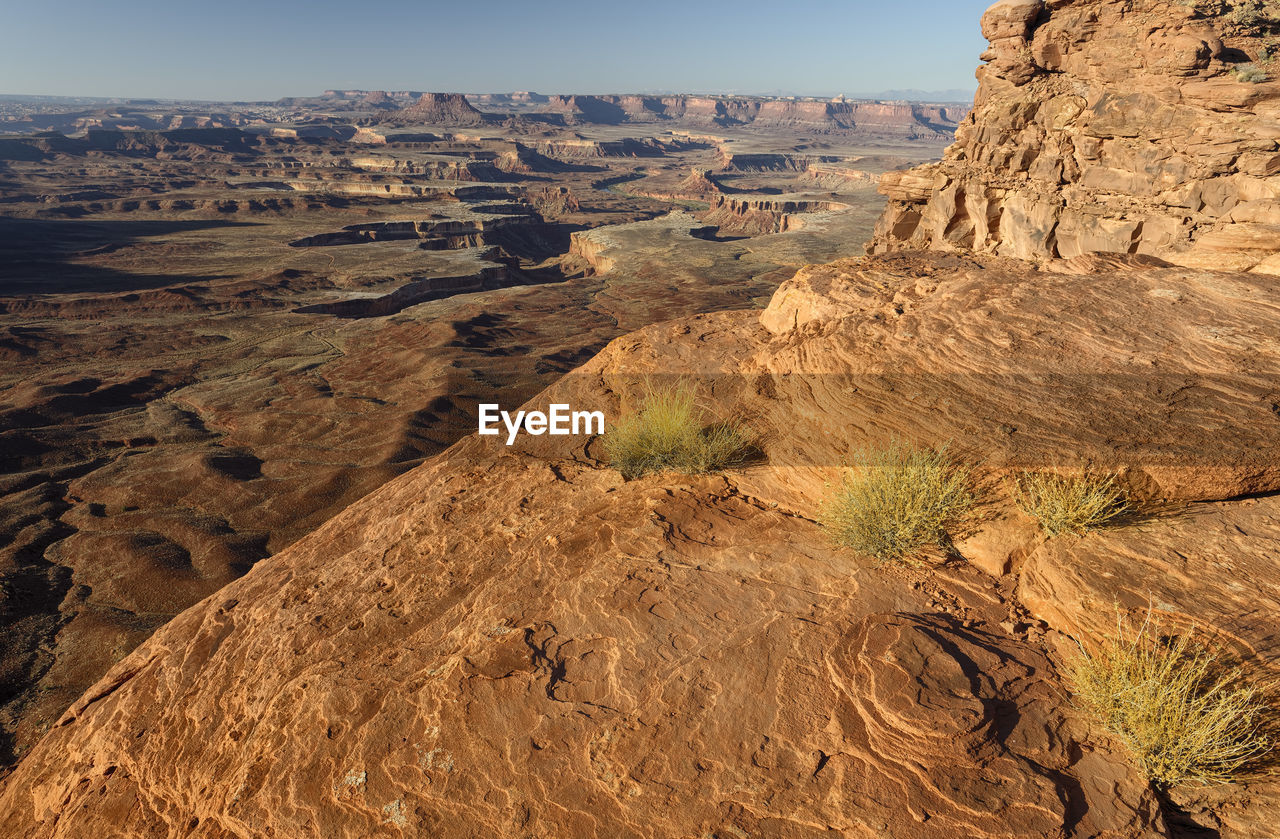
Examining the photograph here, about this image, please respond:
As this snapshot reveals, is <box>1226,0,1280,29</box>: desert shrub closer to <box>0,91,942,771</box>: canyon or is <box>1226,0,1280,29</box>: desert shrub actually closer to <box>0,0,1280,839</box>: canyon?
<box>0,0,1280,839</box>: canyon

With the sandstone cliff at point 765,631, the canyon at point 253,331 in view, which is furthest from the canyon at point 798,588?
the canyon at point 253,331

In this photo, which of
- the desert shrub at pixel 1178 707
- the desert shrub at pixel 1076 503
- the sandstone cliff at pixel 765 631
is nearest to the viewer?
the desert shrub at pixel 1178 707

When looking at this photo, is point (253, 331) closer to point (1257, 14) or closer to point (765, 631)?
point (765, 631)

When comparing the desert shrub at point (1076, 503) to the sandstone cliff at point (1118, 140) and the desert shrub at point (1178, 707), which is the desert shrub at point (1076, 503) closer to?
the desert shrub at point (1178, 707)

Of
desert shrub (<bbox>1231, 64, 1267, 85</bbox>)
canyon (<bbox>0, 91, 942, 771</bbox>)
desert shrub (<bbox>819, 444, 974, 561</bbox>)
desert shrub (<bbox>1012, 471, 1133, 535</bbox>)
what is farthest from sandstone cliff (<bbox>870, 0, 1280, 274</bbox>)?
canyon (<bbox>0, 91, 942, 771</bbox>)

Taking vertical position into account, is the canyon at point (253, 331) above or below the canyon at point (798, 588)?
below

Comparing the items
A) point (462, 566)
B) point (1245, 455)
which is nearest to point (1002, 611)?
point (1245, 455)
